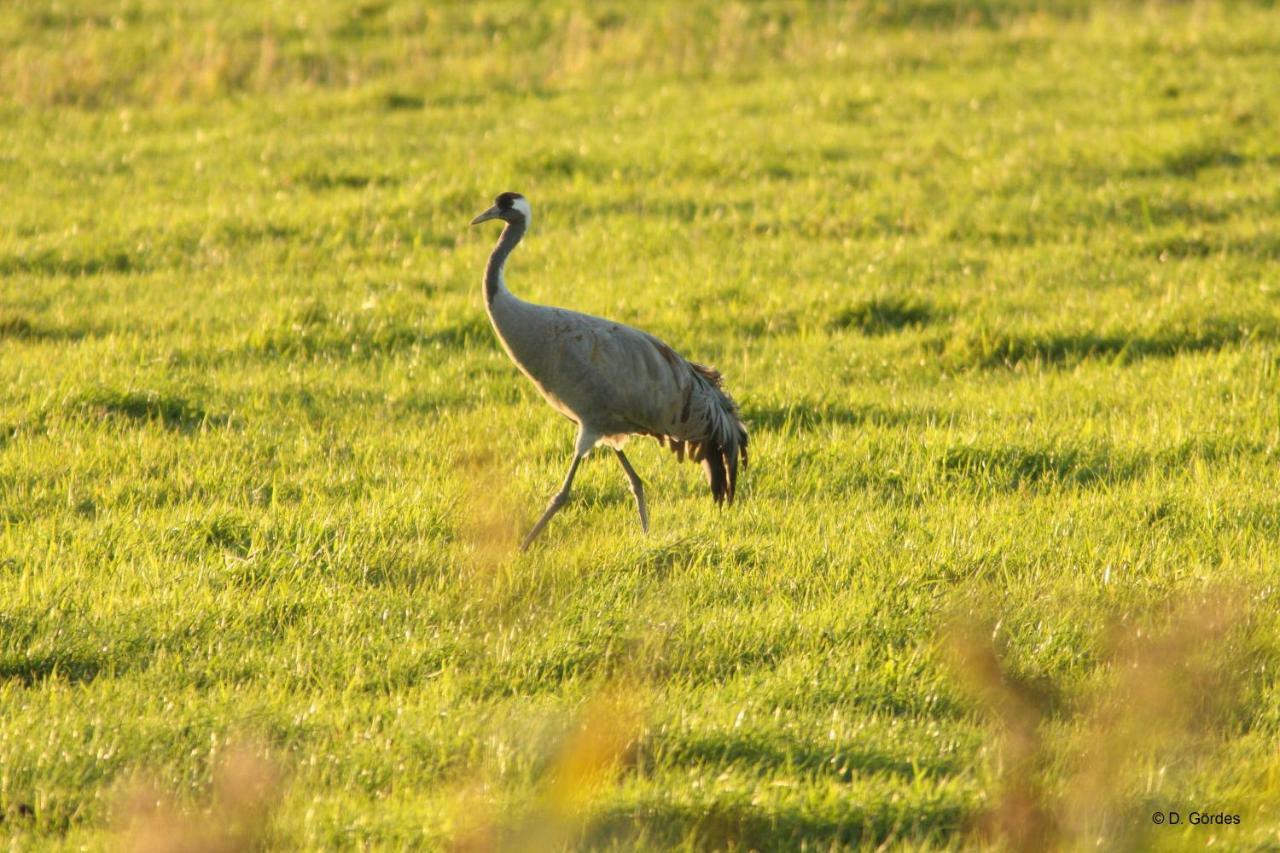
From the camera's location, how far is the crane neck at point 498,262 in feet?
22.7

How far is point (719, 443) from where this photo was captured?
7.25m

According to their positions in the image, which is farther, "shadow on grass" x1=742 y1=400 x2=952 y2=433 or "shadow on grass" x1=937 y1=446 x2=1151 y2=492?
"shadow on grass" x1=742 y1=400 x2=952 y2=433

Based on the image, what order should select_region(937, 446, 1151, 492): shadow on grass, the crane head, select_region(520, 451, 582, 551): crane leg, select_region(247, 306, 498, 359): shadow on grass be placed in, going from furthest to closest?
select_region(247, 306, 498, 359): shadow on grass < select_region(937, 446, 1151, 492): shadow on grass < the crane head < select_region(520, 451, 582, 551): crane leg

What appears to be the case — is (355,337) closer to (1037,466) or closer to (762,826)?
(1037,466)

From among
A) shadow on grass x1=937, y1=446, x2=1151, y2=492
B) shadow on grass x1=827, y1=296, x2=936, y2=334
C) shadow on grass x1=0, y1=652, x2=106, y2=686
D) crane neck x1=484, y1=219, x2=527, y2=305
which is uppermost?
crane neck x1=484, y1=219, x2=527, y2=305

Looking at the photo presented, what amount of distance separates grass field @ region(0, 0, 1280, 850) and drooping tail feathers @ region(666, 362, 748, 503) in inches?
5.8

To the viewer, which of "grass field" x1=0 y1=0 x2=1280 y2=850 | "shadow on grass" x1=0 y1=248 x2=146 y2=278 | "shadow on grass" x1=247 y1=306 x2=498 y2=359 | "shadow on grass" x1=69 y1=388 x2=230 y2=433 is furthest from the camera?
"shadow on grass" x1=0 y1=248 x2=146 y2=278

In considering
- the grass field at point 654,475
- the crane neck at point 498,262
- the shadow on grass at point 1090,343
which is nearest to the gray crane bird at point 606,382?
the crane neck at point 498,262

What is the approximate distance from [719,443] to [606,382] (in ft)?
2.41

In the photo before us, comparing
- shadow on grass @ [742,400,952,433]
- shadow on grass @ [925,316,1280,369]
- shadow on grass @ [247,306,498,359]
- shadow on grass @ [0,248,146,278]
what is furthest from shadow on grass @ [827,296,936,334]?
shadow on grass @ [0,248,146,278]

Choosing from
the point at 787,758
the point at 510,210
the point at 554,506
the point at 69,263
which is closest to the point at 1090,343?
the point at 510,210

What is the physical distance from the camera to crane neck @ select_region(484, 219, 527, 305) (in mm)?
6906

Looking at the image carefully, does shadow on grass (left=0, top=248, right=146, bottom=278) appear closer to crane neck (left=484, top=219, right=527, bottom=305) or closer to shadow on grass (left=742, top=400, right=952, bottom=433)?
crane neck (left=484, top=219, right=527, bottom=305)

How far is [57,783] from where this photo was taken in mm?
4523
